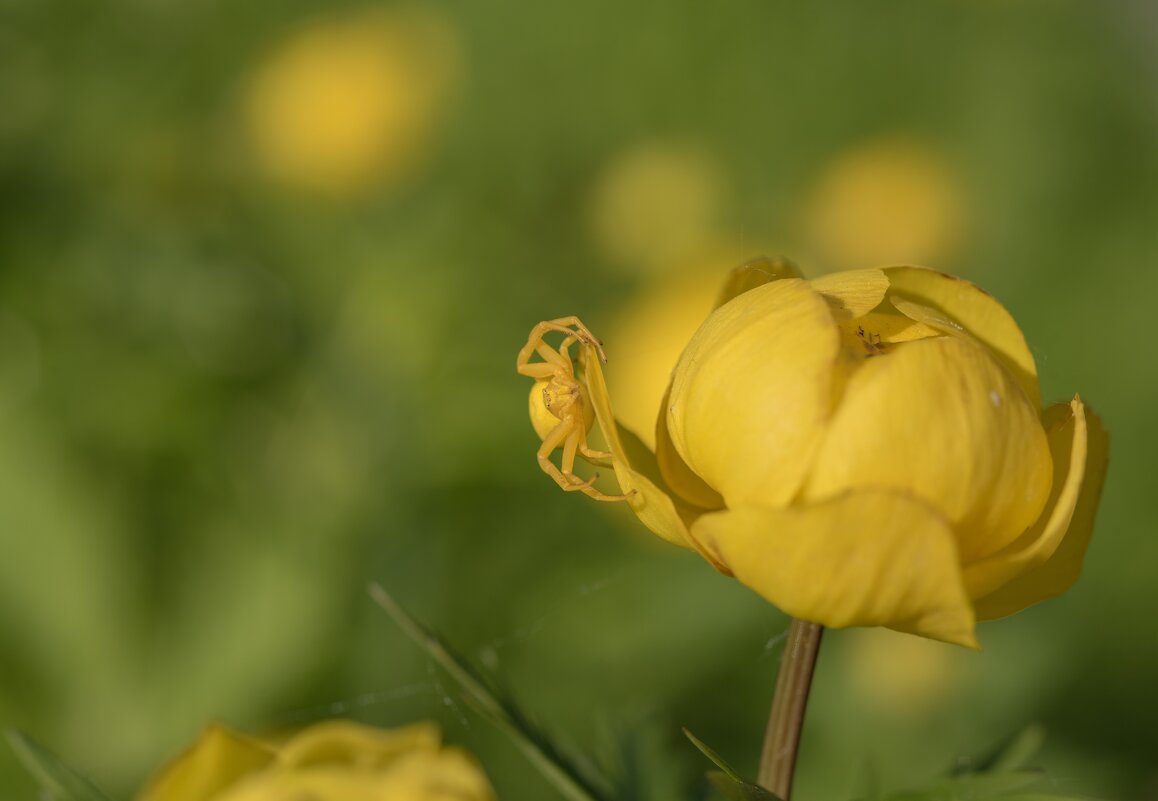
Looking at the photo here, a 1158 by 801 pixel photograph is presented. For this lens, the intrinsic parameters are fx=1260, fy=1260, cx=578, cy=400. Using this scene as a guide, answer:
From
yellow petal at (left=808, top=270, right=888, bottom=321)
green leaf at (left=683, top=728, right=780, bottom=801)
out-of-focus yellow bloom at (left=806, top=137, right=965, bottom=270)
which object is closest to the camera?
green leaf at (left=683, top=728, right=780, bottom=801)

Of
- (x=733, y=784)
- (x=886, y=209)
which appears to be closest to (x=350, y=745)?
(x=733, y=784)

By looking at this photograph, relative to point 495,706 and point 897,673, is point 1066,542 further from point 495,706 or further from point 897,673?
point 897,673

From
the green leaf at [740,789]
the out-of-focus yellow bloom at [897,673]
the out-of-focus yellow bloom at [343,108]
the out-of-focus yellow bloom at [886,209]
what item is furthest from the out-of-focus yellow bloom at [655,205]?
the green leaf at [740,789]

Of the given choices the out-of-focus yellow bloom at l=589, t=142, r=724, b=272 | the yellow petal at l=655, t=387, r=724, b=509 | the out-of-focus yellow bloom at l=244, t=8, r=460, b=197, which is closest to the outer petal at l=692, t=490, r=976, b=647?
the yellow petal at l=655, t=387, r=724, b=509

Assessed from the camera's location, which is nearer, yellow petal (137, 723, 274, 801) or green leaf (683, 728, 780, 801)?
green leaf (683, 728, 780, 801)

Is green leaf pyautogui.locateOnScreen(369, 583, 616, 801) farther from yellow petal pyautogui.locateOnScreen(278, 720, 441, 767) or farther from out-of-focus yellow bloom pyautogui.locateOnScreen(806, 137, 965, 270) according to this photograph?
out-of-focus yellow bloom pyautogui.locateOnScreen(806, 137, 965, 270)
